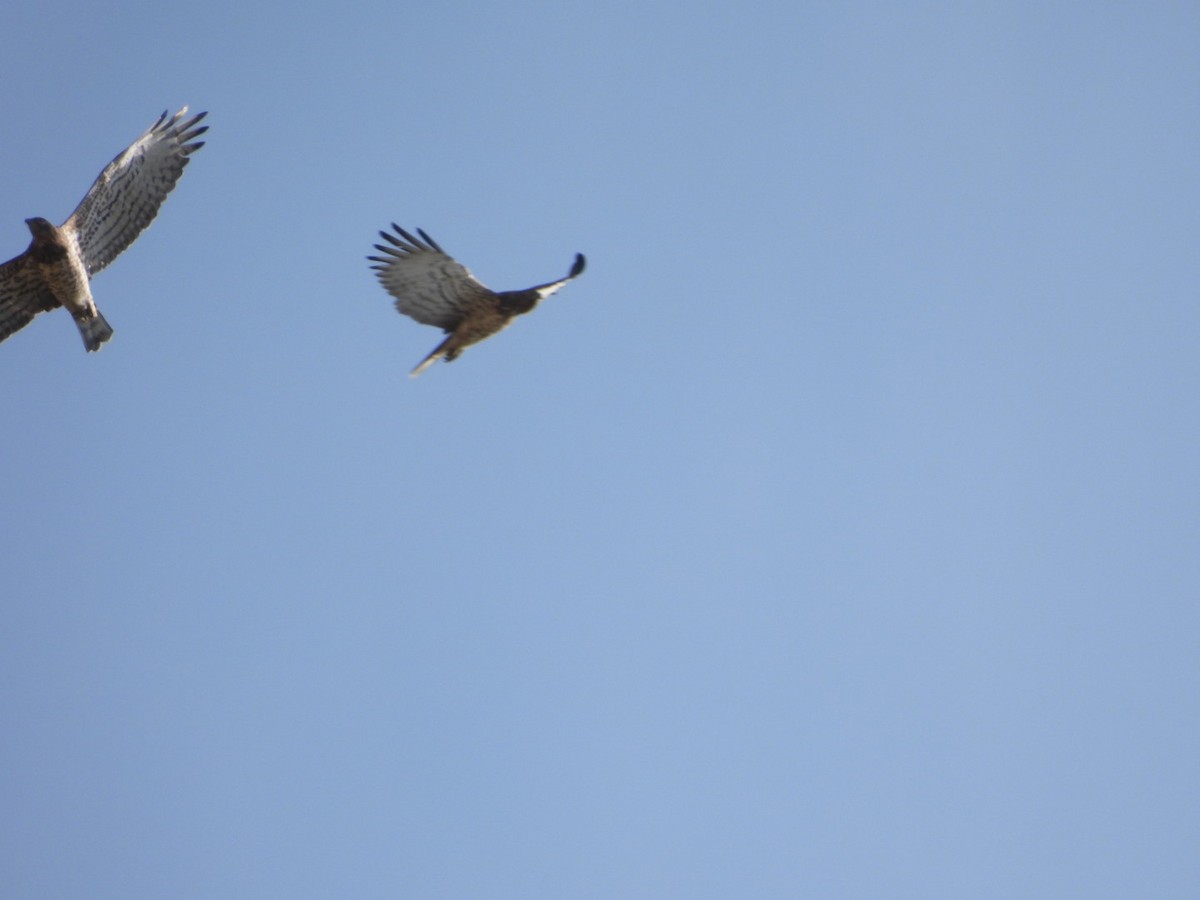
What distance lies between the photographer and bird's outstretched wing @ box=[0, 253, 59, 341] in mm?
10297

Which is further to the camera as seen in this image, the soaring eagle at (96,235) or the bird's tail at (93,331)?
the bird's tail at (93,331)

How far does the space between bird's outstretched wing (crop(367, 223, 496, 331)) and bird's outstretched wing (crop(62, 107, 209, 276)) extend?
A: 2.19m

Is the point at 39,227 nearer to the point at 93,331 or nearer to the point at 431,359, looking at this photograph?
the point at 93,331

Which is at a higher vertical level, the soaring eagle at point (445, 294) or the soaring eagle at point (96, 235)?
the soaring eagle at point (445, 294)

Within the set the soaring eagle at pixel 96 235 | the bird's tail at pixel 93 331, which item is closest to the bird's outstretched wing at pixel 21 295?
the soaring eagle at pixel 96 235

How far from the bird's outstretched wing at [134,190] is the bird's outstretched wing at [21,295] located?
0.45 m

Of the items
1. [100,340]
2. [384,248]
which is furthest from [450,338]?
[100,340]

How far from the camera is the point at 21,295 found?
10539 millimetres

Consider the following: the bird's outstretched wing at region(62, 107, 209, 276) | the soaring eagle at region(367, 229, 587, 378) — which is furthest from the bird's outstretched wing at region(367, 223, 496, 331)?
the bird's outstretched wing at region(62, 107, 209, 276)

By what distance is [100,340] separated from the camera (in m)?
10.8

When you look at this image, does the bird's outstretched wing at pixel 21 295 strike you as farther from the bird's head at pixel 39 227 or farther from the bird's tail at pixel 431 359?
the bird's tail at pixel 431 359

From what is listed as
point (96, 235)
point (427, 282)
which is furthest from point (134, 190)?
point (427, 282)

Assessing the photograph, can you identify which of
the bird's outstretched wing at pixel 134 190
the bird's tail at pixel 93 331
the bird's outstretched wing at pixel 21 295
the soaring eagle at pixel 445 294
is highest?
the soaring eagle at pixel 445 294

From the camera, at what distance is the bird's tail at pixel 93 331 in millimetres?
10820
